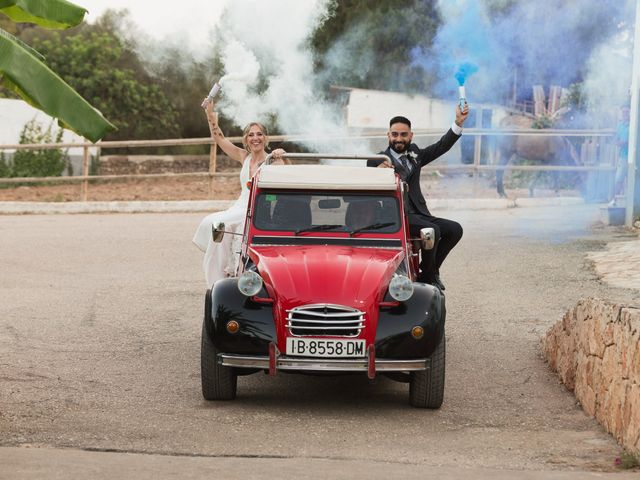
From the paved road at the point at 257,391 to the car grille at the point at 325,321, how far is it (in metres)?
0.59

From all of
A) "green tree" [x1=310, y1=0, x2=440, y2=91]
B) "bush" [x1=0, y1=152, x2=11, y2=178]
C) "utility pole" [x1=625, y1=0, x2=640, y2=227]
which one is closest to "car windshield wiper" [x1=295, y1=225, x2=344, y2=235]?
"utility pole" [x1=625, y1=0, x2=640, y2=227]

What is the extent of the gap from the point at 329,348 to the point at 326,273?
2.10ft

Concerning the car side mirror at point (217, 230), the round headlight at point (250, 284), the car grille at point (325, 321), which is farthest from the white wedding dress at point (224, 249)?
the car grille at point (325, 321)

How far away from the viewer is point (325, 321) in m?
8.41

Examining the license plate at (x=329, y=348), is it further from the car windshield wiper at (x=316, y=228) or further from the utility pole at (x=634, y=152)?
the utility pole at (x=634, y=152)

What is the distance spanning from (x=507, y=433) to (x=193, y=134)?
35653 millimetres

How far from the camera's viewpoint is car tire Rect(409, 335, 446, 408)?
862 cm

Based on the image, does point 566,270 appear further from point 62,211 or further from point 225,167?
point 225,167

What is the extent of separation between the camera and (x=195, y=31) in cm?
2730

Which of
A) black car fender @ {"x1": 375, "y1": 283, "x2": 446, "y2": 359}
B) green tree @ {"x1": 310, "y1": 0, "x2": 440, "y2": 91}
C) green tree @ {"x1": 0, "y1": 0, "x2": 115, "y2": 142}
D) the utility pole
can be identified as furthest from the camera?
green tree @ {"x1": 310, "y1": 0, "x2": 440, "y2": 91}

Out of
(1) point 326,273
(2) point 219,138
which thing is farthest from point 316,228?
(2) point 219,138

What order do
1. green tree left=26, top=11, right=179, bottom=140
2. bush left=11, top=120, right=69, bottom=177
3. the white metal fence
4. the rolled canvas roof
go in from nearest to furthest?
the rolled canvas roof → the white metal fence → bush left=11, top=120, right=69, bottom=177 → green tree left=26, top=11, right=179, bottom=140

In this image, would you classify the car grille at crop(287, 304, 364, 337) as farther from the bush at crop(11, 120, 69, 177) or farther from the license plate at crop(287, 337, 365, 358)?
the bush at crop(11, 120, 69, 177)

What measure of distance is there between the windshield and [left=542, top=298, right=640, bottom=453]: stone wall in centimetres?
165
